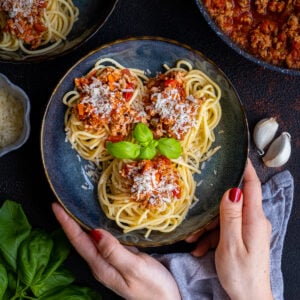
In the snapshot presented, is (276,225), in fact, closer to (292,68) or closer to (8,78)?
(292,68)

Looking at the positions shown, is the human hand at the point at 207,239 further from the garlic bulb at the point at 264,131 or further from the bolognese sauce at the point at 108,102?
the bolognese sauce at the point at 108,102

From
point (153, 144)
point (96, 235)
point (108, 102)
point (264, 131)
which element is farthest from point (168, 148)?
point (264, 131)

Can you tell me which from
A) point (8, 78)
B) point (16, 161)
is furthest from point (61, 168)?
point (8, 78)

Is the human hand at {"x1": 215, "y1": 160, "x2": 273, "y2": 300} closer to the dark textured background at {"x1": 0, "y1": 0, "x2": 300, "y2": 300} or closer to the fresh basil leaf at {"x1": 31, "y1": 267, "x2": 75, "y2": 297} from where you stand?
the dark textured background at {"x1": 0, "y1": 0, "x2": 300, "y2": 300}

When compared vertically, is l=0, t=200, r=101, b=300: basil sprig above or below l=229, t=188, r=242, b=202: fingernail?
below

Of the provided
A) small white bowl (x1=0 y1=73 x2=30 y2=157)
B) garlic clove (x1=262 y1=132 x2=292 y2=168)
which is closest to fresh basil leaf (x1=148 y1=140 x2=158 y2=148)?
small white bowl (x1=0 y1=73 x2=30 y2=157)
